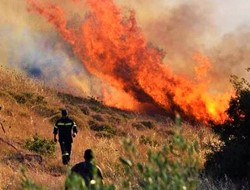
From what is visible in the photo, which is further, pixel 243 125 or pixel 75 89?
pixel 75 89

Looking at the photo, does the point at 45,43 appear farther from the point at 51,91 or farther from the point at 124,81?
the point at 51,91

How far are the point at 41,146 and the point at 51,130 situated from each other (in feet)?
23.2

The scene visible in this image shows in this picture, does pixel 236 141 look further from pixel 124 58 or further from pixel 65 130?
pixel 124 58

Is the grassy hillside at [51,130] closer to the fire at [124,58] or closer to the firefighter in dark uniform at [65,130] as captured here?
the firefighter in dark uniform at [65,130]

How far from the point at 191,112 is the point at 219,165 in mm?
32551

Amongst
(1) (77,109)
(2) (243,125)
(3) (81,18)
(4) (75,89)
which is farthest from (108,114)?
(2) (243,125)

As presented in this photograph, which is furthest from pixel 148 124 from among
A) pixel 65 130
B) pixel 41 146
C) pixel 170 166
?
pixel 170 166

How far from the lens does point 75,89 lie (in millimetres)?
60719

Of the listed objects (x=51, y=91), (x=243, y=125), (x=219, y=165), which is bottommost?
(x=219, y=165)

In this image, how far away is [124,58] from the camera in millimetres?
58188

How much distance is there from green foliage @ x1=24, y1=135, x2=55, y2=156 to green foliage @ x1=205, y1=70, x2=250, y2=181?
8714 millimetres

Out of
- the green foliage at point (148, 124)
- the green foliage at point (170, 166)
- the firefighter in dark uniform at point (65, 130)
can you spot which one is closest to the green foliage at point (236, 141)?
the firefighter in dark uniform at point (65, 130)

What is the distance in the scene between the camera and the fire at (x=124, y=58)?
165 ft

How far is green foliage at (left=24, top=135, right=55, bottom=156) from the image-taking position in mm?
A: 21406
